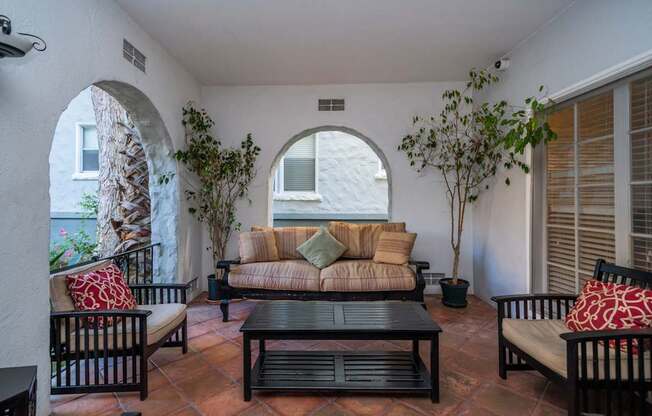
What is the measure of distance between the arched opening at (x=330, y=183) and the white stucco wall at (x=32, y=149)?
425 centimetres

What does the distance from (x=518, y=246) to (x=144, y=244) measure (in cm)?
416

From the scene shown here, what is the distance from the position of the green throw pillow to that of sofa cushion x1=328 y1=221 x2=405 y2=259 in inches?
4.7

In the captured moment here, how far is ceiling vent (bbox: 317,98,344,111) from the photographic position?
4.33 m

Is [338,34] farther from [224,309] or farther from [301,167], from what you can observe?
[301,167]

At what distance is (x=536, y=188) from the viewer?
312 cm

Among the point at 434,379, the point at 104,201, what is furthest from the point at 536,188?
the point at 104,201

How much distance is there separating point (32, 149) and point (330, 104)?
3240mm

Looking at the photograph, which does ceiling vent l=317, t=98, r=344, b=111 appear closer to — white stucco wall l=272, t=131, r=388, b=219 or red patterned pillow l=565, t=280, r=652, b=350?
white stucco wall l=272, t=131, r=388, b=219

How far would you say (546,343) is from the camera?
188 centimetres

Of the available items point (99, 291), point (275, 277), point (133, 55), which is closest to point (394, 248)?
point (275, 277)

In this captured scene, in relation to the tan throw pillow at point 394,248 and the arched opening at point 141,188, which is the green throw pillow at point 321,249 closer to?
the tan throw pillow at point 394,248

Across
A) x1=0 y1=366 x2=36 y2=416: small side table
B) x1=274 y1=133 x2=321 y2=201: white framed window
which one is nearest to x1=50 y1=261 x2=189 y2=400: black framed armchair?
x1=0 y1=366 x2=36 y2=416: small side table

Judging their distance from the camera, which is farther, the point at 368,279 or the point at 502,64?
the point at 502,64

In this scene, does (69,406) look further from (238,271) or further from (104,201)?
(104,201)
